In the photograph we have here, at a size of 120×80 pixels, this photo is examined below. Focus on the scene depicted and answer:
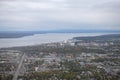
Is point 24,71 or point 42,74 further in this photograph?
point 24,71

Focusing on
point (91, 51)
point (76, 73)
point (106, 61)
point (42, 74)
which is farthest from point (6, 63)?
point (91, 51)

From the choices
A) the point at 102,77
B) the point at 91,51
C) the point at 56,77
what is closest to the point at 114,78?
the point at 102,77

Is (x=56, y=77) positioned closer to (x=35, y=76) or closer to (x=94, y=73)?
(x=35, y=76)

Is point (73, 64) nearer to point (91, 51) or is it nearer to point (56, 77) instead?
point (56, 77)

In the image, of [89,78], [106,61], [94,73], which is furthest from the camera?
[106,61]

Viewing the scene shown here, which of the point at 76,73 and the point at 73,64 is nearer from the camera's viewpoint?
the point at 76,73

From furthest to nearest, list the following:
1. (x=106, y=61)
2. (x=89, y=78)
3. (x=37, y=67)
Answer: (x=106, y=61) < (x=37, y=67) < (x=89, y=78)

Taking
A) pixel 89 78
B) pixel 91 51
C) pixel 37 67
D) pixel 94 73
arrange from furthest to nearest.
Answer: pixel 91 51, pixel 37 67, pixel 94 73, pixel 89 78

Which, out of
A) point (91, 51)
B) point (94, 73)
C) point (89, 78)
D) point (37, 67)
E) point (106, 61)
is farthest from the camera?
point (91, 51)
